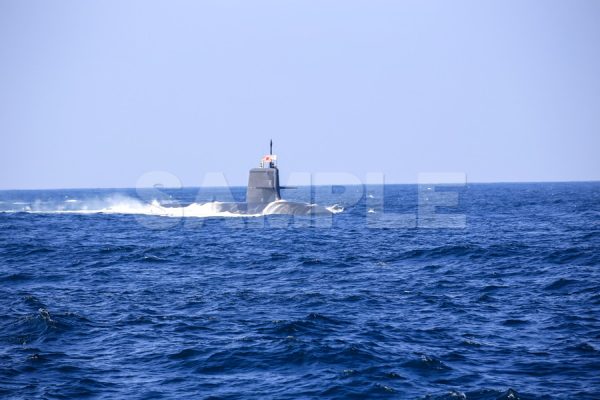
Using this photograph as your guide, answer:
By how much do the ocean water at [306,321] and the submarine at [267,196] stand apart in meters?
20.3

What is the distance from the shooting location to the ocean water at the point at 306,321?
1773 centimetres

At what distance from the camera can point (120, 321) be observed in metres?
24.6

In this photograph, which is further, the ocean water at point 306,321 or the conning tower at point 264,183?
the conning tower at point 264,183

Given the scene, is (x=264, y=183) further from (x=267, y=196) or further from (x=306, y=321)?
(x=306, y=321)

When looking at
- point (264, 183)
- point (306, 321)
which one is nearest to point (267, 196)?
point (264, 183)

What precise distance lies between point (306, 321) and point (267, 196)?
50181 millimetres

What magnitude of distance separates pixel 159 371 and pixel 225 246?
3152 centimetres

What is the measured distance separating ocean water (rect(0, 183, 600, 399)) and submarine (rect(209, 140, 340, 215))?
66.5 feet

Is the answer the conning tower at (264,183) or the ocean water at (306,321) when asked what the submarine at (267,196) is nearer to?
the conning tower at (264,183)

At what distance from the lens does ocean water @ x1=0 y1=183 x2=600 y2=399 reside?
1773cm

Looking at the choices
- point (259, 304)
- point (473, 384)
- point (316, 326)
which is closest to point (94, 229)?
point (259, 304)

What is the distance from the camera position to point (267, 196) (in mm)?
73688

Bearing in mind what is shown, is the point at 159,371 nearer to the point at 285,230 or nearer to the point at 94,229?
the point at 285,230

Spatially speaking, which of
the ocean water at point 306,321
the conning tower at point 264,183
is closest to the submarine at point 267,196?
the conning tower at point 264,183
